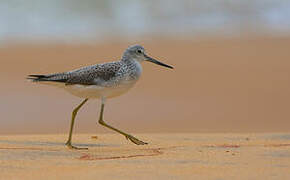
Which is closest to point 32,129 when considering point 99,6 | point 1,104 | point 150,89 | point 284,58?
point 1,104

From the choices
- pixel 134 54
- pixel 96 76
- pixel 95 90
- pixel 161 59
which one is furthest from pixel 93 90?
pixel 161 59

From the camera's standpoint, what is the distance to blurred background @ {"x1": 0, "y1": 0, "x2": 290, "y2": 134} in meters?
17.0

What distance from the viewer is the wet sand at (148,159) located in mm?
7008

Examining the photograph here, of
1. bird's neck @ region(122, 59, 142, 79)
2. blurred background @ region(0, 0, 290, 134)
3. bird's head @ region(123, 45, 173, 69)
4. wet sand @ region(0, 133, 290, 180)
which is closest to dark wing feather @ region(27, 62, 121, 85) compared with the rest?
bird's neck @ region(122, 59, 142, 79)

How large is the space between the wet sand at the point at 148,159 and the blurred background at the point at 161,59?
6.20 meters

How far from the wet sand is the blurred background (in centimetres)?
620

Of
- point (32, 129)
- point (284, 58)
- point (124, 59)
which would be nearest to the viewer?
point (124, 59)

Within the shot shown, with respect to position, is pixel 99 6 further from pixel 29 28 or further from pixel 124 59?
pixel 124 59

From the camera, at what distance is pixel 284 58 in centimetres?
2183

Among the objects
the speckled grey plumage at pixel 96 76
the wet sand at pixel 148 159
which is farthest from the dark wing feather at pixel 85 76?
the wet sand at pixel 148 159

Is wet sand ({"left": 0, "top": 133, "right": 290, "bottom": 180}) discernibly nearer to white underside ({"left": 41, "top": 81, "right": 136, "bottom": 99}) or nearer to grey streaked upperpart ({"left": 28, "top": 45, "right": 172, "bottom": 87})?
white underside ({"left": 41, "top": 81, "right": 136, "bottom": 99})

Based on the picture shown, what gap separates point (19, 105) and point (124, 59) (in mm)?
8188

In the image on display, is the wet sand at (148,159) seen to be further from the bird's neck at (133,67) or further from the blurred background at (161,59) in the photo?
the blurred background at (161,59)

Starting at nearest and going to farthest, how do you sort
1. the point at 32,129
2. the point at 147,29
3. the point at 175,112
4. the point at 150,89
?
the point at 32,129 → the point at 175,112 → the point at 150,89 → the point at 147,29
